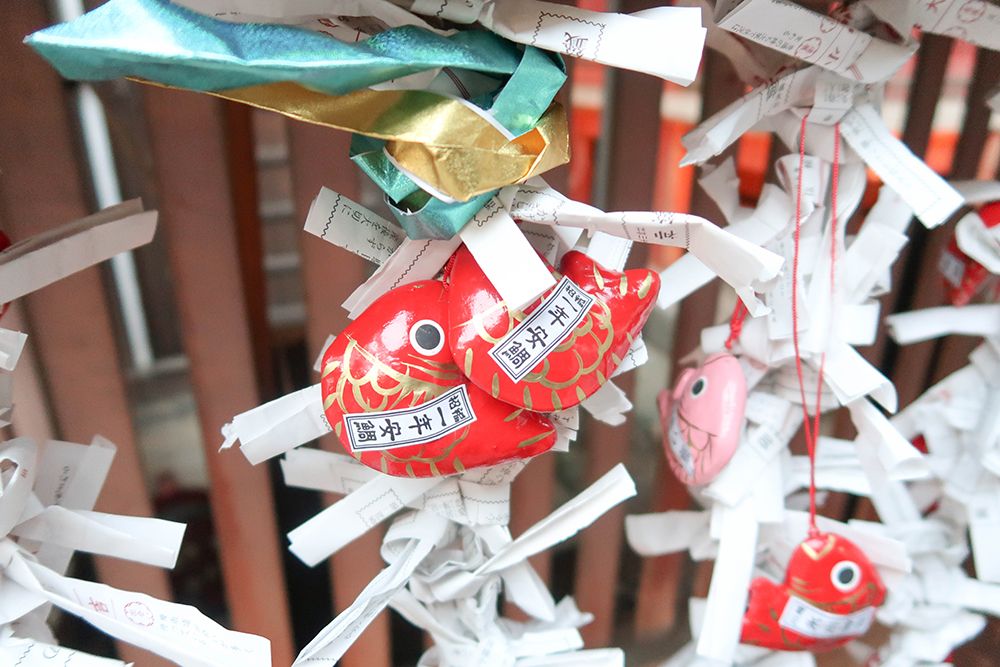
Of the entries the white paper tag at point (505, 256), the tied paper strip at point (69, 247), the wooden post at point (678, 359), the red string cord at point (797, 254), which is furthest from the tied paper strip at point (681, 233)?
the wooden post at point (678, 359)

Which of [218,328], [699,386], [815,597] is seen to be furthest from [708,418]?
[218,328]

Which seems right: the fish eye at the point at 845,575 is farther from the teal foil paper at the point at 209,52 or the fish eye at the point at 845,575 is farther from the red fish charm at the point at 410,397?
the teal foil paper at the point at 209,52

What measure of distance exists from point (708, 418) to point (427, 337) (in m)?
0.23

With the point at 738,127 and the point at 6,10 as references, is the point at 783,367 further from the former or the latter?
A: the point at 6,10

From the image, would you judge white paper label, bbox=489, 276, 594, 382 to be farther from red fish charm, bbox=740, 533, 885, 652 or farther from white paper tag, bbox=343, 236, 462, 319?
red fish charm, bbox=740, 533, 885, 652

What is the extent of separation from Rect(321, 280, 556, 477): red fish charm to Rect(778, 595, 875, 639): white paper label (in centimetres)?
31

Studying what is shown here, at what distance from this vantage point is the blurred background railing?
566 millimetres

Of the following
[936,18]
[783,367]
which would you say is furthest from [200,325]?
[936,18]

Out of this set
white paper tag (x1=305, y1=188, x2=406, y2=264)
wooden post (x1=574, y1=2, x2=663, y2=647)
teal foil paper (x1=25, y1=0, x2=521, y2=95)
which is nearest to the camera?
teal foil paper (x1=25, y1=0, x2=521, y2=95)

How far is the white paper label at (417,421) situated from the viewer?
1.28 feet

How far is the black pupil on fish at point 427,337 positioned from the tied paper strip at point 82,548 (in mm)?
178

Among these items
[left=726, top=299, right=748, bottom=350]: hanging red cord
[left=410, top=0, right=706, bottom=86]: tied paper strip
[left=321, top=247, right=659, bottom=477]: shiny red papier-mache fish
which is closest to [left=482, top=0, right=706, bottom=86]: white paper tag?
[left=410, top=0, right=706, bottom=86]: tied paper strip

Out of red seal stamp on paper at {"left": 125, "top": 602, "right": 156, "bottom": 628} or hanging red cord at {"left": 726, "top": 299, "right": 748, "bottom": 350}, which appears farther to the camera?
hanging red cord at {"left": 726, "top": 299, "right": 748, "bottom": 350}

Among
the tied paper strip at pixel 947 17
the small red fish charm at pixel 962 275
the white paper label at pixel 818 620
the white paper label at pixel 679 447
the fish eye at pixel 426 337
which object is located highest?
the tied paper strip at pixel 947 17
